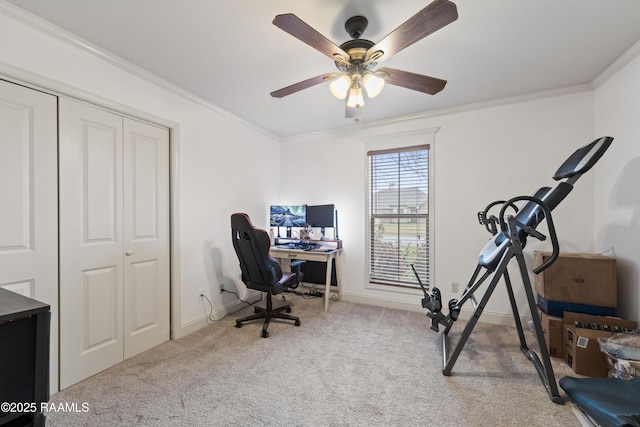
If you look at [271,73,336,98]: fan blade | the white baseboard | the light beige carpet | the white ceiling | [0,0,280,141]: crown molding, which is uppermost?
the white ceiling

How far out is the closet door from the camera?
157 cm

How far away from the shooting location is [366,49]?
167cm

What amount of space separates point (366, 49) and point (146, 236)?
2416 millimetres

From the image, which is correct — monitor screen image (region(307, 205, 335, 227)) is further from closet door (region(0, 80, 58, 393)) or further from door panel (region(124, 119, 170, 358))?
closet door (region(0, 80, 58, 393))

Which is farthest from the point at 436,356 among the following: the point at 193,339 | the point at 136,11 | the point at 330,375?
the point at 136,11

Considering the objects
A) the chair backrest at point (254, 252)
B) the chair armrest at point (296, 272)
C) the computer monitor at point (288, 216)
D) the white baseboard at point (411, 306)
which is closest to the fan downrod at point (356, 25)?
the chair backrest at point (254, 252)

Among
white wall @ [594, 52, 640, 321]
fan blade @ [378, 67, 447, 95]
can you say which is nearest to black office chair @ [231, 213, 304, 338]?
fan blade @ [378, 67, 447, 95]

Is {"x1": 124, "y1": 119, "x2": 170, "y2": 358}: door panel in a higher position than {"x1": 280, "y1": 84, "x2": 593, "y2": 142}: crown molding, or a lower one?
lower

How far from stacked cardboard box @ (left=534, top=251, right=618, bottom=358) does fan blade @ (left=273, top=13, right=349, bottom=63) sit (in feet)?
8.12

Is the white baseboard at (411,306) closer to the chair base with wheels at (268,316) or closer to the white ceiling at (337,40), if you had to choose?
the chair base with wheels at (268,316)

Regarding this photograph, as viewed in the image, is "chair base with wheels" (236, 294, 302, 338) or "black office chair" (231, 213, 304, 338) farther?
"chair base with wheels" (236, 294, 302, 338)

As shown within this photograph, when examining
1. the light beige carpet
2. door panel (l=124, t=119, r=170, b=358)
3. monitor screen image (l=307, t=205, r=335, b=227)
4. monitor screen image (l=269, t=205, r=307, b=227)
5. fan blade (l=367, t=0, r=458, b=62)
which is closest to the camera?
fan blade (l=367, t=0, r=458, b=62)

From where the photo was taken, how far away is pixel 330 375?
6.39 feet

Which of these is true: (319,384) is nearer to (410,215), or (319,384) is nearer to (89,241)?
(89,241)
